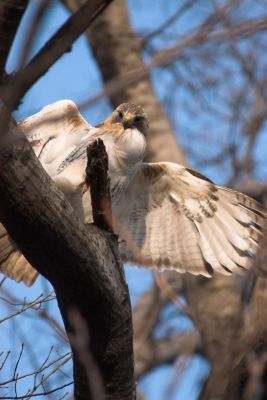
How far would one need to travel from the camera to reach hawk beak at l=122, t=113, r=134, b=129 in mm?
4902

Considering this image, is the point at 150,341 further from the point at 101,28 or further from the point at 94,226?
the point at 94,226

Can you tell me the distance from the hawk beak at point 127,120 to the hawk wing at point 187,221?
27 cm

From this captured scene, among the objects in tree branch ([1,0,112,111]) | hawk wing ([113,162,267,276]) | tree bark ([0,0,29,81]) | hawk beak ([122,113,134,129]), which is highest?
hawk beak ([122,113,134,129])

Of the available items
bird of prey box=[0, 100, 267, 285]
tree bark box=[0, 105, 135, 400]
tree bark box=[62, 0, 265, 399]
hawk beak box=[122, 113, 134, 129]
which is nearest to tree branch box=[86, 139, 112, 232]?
tree bark box=[0, 105, 135, 400]

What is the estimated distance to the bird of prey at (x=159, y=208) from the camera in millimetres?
4586

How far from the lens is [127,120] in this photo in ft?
16.3

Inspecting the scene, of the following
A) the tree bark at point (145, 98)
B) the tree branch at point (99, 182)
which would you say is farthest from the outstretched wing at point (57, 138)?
the tree bark at point (145, 98)

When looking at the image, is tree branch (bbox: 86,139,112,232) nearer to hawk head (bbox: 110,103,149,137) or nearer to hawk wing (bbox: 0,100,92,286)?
hawk wing (bbox: 0,100,92,286)

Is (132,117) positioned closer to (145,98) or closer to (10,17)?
(10,17)

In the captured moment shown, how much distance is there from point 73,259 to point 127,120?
208cm

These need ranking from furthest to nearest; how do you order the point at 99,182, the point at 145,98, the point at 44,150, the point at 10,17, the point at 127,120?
the point at 145,98 → the point at 127,120 → the point at 44,150 → the point at 99,182 → the point at 10,17

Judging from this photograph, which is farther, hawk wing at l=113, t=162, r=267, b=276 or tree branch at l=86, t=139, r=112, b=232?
hawk wing at l=113, t=162, r=267, b=276

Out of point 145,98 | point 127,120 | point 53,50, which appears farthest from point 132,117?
point 145,98

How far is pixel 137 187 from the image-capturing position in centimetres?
502
